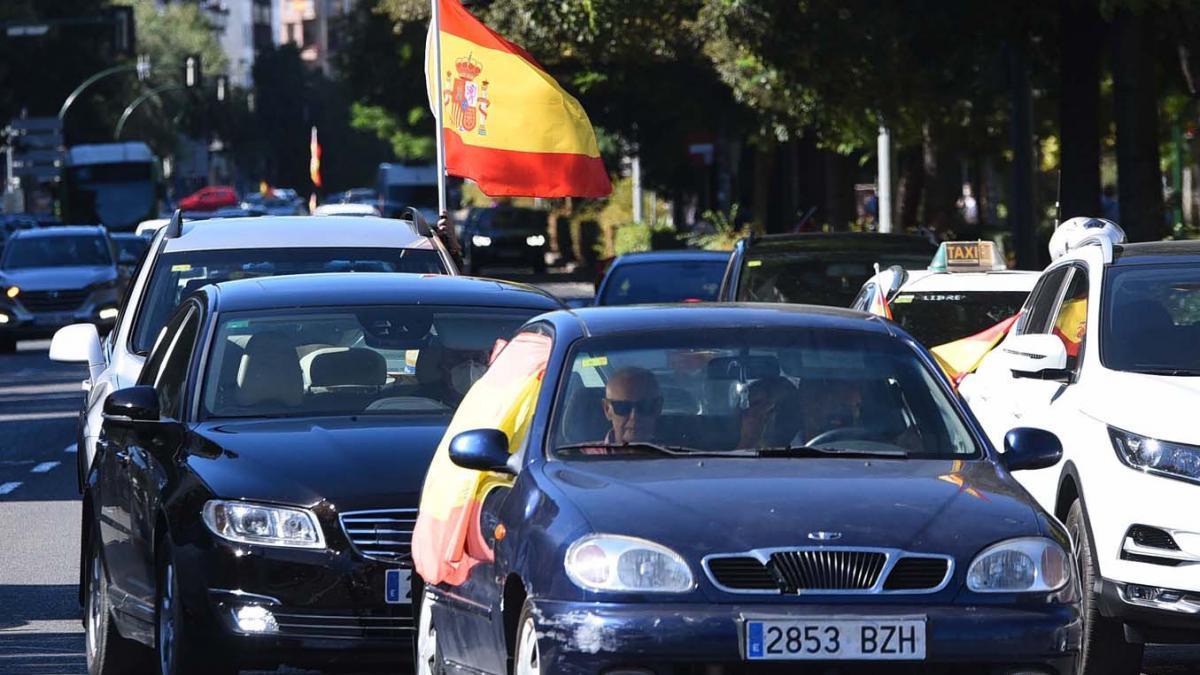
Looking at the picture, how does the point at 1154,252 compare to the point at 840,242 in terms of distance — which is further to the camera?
the point at 840,242

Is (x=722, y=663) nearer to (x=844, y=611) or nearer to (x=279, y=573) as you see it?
(x=844, y=611)

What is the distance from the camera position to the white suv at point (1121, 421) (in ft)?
27.2

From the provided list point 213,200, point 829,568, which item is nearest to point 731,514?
point 829,568

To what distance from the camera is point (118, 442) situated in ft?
30.2

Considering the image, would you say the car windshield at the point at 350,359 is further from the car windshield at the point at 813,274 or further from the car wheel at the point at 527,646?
the car windshield at the point at 813,274

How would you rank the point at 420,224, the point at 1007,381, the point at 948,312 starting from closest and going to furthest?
the point at 1007,381 → the point at 420,224 → the point at 948,312

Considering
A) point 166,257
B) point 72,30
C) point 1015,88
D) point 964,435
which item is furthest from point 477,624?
point 72,30

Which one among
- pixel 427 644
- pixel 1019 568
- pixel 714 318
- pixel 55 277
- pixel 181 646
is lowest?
pixel 55 277

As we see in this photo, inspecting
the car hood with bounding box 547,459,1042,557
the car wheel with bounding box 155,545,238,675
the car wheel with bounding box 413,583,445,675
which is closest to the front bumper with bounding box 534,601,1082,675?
the car hood with bounding box 547,459,1042,557

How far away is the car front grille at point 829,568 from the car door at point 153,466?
289 centimetres

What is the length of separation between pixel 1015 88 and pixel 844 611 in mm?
20006

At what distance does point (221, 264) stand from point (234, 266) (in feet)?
0.20

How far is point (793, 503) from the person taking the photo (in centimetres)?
623

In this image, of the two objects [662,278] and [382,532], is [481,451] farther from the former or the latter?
[662,278]
